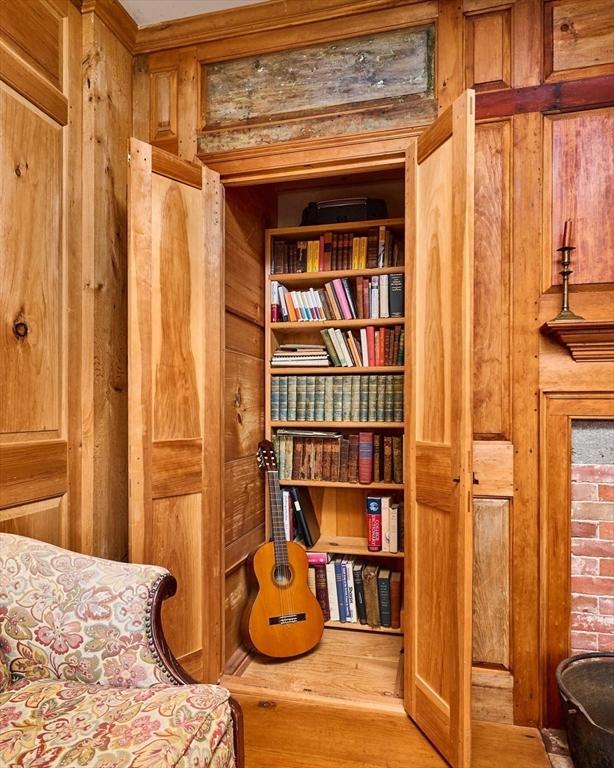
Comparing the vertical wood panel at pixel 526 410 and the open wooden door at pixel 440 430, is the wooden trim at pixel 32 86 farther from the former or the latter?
the vertical wood panel at pixel 526 410

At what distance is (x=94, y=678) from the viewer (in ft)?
4.20

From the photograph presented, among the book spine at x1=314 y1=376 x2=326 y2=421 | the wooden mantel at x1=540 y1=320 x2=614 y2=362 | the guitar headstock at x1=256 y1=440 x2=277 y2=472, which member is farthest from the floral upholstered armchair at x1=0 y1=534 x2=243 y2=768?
the wooden mantel at x1=540 y1=320 x2=614 y2=362

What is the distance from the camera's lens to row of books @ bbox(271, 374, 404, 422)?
2.50m

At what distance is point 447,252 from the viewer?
168 cm

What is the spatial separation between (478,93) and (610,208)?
636mm

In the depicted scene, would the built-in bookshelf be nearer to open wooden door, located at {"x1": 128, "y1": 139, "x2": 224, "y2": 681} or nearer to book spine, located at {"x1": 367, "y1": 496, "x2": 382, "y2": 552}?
book spine, located at {"x1": 367, "y1": 496, "x2": 382, "y2": 552}

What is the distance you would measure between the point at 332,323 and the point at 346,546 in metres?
1.15

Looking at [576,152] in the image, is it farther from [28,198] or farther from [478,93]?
[28,198]

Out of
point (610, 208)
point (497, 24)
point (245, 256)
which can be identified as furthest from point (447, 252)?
point (245, 256)

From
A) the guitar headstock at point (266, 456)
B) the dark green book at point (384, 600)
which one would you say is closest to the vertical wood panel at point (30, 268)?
the guitar headstock at point (266, 456)

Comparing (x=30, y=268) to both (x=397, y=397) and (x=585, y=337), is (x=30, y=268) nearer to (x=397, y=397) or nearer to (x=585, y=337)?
(x=397, y=397)

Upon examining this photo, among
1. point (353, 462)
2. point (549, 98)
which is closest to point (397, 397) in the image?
point (353, 462)

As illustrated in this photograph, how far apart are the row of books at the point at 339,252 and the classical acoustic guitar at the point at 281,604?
1209 millimetres

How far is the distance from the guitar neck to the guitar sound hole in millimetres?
26
